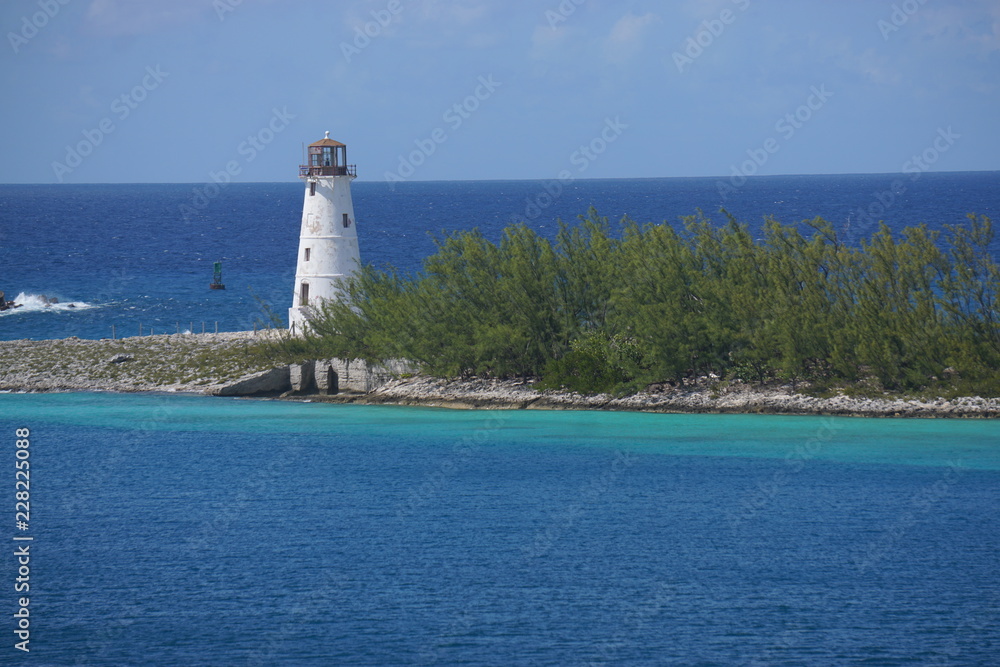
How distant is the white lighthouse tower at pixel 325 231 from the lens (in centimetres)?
5219

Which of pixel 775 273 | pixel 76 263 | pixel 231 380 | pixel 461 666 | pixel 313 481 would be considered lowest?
pixel 461 666

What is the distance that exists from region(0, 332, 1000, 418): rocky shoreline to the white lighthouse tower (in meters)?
3.19

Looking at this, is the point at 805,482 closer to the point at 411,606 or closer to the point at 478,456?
the point at 478,456

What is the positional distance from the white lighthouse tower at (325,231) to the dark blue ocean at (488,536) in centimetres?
666

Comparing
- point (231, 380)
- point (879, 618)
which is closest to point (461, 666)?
point (879, 618)

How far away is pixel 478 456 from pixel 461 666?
16.6 metres

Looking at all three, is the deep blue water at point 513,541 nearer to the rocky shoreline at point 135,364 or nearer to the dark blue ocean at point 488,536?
the dark blue ocean at point 488,536

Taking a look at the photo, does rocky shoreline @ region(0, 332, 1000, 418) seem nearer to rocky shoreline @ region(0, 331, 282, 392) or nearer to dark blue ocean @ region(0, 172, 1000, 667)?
rocky shoreline @ region(0, 331, 282, 392)

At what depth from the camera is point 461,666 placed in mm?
21484

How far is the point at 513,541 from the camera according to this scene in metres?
28.8

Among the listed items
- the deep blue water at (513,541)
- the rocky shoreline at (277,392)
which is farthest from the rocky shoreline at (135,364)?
the deep blue water at (513,541)

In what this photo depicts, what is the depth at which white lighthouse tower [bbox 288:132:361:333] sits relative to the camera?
52188mm

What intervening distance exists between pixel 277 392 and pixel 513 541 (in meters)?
24.2

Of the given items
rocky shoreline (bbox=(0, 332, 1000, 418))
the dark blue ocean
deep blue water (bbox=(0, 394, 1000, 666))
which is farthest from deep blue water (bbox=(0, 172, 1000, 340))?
deep blue water (bbox=(0, 394, 1000, 666))
